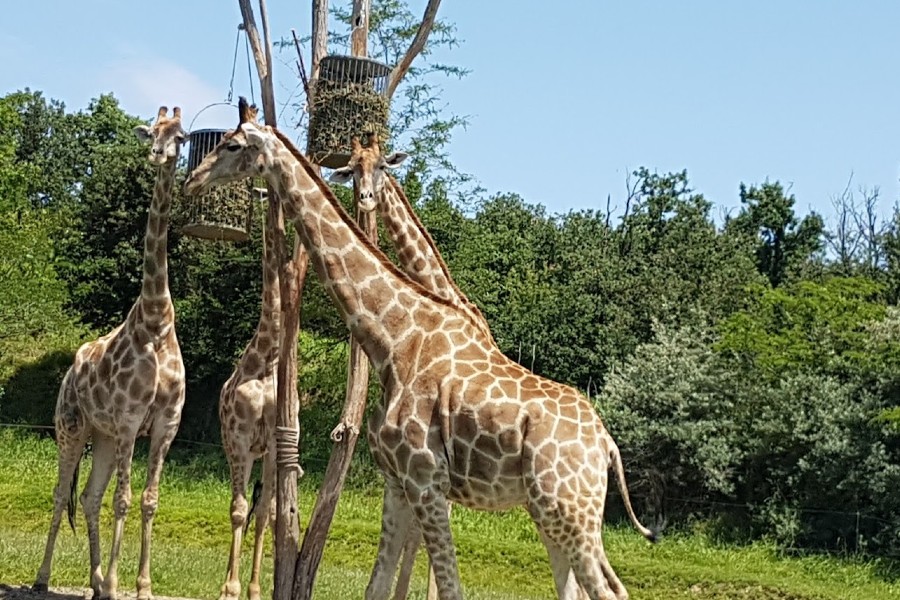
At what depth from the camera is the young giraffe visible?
10.6 metres

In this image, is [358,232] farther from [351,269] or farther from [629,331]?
[629,331]

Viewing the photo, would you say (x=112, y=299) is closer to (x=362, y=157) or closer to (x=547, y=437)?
(x=362, y=157)

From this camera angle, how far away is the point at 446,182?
27.2 m

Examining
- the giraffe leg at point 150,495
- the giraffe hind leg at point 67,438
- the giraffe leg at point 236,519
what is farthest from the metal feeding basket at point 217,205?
the giraffe leg at point 236,519

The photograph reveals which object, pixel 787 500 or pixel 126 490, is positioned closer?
pixel 126 490

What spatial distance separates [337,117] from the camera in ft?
34.4

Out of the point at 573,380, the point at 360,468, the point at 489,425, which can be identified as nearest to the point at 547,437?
the point at 489,425

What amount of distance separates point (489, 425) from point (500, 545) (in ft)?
36.8

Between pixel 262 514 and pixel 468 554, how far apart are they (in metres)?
7.77

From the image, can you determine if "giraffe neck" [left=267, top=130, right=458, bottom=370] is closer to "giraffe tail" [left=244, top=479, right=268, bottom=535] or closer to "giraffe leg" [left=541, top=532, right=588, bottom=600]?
"giraffe leg" [left=541, top=532, right=588, bottom=600]

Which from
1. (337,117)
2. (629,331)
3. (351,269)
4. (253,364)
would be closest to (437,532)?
(351,269)

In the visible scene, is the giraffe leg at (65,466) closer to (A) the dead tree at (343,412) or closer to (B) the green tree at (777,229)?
(A) the dead tree at (343,412)

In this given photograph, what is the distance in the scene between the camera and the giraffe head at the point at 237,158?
812 centimetres

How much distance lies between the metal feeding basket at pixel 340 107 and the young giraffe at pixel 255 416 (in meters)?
1.08
